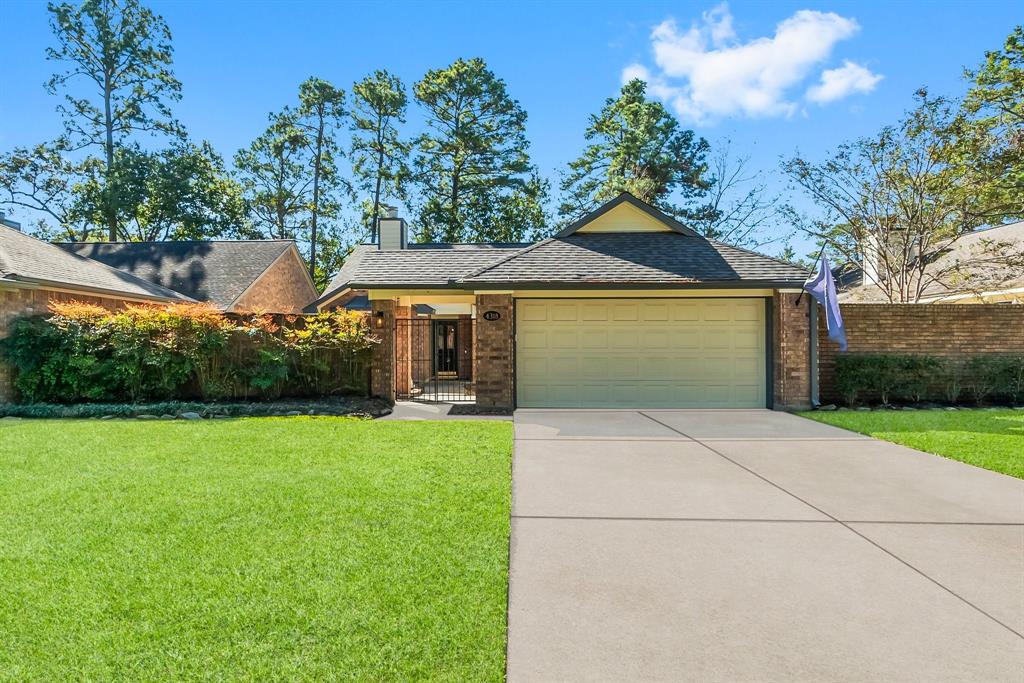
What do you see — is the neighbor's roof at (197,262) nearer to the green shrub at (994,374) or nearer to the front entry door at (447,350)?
the front entry door at (447,350)

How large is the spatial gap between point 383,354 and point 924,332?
11.3m

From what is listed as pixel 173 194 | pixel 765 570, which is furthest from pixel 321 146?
pixel 765 570

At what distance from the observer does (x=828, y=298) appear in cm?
1034

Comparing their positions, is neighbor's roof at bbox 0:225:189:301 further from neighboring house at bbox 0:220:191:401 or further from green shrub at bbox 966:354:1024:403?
green shrub at bbox 966:354:1024:403

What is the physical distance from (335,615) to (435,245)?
18.5 metres

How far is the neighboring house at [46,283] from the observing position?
11.3 meters

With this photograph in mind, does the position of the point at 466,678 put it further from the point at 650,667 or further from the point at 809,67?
the point at 809,67

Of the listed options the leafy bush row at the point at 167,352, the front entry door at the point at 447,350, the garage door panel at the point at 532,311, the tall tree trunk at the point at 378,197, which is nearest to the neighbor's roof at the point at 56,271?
the leafy bush row at the point at 167,352

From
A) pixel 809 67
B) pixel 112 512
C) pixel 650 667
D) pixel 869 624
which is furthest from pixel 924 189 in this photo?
pixel 112 512

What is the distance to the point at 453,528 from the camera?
404 cm

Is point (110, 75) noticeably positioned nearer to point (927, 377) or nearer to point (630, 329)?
point (630, 329)

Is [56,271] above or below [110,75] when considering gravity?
below

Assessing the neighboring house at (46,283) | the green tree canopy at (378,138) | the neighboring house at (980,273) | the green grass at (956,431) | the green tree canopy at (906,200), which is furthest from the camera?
the green tree canopy at (378,138)

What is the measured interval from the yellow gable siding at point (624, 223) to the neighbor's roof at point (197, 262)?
44.9ft
